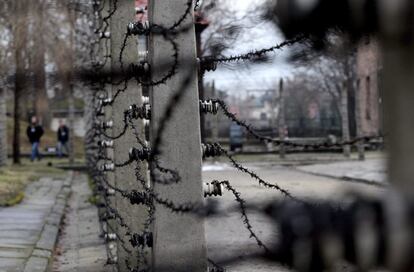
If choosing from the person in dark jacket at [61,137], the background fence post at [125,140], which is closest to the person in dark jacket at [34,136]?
the person in dark jacket at [61,137]

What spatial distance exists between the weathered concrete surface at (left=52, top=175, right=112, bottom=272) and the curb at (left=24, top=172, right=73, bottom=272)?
0.12 metres

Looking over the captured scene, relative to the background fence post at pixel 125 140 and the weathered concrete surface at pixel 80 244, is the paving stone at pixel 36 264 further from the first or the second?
the background fence post at pixel 125 140

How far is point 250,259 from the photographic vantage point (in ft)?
3.88

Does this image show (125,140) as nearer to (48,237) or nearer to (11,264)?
(11,264)

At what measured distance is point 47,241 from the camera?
9.30 m

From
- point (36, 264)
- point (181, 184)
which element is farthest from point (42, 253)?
point (181, 184)

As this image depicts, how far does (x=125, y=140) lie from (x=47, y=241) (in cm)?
319

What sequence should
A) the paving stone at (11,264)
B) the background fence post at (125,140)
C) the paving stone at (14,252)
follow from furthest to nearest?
1. the paving stone at (14,252)
2. the paving stone at (11,264)
3. the background fence post at (125,140)

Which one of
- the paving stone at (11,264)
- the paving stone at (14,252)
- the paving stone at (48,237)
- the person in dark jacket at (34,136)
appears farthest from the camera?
the person in dark jacket at (34,136)

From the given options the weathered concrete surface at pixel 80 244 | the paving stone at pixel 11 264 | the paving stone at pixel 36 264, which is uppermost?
the paving stone at pixel 11 264

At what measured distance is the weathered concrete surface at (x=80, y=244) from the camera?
795 cm

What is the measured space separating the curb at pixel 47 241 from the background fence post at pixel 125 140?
1.33 meters

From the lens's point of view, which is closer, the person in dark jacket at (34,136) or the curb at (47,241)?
the curb at (47,241)

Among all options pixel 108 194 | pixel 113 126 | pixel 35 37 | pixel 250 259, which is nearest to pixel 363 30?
pixel 250 259
